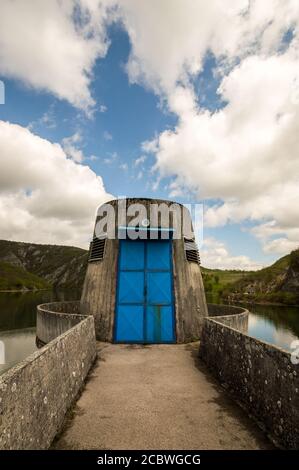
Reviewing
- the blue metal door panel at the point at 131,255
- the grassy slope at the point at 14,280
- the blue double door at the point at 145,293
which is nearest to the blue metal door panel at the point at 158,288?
the blue double door at the point at 145,293

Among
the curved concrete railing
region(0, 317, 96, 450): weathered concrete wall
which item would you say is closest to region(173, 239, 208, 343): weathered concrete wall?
the curved concrete railing

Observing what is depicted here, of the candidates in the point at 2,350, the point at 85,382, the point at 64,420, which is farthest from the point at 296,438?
the point at 2,350

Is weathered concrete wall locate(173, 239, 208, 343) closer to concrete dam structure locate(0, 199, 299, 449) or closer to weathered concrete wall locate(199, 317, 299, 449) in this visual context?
concrete dam structure locate(0, 199, 299, 449)

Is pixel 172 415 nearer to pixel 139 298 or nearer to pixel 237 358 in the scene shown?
pixel 237 358

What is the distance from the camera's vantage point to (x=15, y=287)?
4835 inches

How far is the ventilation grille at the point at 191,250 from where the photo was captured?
13.5 metres

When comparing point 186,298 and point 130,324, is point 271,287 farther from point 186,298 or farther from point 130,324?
point 130,324

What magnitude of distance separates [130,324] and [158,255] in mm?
3053

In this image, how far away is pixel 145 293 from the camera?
12.1 m

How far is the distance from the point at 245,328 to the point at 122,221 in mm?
7330

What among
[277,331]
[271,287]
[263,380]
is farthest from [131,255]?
[271,287]

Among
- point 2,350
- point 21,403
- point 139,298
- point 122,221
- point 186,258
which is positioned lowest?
point 2,350

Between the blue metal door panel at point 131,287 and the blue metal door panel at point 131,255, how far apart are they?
0.26 meters

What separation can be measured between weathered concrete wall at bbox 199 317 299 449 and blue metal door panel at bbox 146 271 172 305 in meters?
4.46
